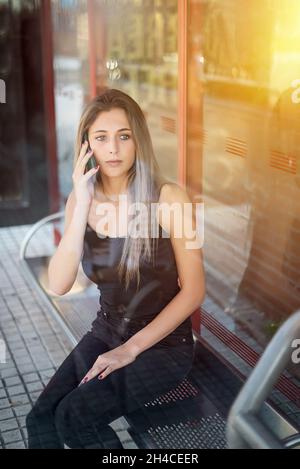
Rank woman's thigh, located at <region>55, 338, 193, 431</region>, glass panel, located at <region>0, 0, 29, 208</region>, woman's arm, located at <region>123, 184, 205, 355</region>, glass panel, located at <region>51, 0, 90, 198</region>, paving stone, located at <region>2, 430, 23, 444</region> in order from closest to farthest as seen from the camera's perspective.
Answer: woman's thigh, located at <region>55, 338, 193, 431</region>
woman's arm, located at <region>123, 184, 205, 355</region>
paving stone, located at <region>2, 430, 23, 444</region>
glass panel, located at <region>51, 0, 90, 198</region>
glass panel, located at <region>0, 0, 29, 208</region>

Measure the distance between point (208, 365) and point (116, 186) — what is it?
819mm

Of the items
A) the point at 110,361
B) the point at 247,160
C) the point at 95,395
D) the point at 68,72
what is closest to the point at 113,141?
the point at 110,361

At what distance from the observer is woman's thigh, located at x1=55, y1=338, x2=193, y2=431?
2279mm

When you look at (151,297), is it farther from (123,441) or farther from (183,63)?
(183,63)

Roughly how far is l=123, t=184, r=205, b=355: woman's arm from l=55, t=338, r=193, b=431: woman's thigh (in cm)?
8

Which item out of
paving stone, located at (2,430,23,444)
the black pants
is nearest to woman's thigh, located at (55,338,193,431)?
the black pants

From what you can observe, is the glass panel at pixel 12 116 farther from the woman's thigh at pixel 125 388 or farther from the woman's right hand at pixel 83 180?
the woman's thigh at pixel 125 388

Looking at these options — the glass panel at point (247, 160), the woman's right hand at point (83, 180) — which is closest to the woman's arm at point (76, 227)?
the woman's right hand at point (83, 180)

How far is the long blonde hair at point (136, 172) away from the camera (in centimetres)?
236

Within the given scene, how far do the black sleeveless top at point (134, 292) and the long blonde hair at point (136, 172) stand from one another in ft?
0.09

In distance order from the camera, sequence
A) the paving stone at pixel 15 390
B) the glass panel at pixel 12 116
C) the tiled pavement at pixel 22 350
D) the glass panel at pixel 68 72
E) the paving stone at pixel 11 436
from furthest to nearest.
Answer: the glass panel at pixel 12 116 → the glass panel at pixel 68 72 → the paving stone at pixel 15 390 → the tiled pavement at pixel 22 350 → the paving stone at pixel 11 436

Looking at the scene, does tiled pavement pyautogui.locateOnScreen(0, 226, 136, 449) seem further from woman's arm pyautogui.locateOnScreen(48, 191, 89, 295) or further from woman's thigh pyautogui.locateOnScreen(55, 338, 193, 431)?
woman's arm pyautogui.locateOnScreen(48, 191, 89, 295)
